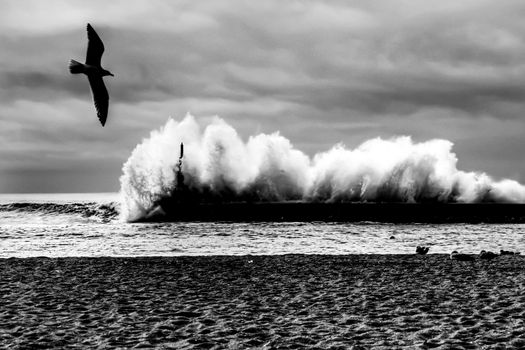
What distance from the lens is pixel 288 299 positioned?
8164 millimetres

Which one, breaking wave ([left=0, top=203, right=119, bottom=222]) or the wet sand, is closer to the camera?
the wet sand

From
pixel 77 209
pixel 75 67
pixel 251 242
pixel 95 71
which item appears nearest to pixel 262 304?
pixel 95 71

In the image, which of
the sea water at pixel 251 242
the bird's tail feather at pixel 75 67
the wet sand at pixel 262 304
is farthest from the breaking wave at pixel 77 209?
the bird's tail feather at pixel 75 67

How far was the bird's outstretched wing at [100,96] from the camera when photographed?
700 cm

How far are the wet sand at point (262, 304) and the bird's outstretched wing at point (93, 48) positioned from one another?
9.64ft

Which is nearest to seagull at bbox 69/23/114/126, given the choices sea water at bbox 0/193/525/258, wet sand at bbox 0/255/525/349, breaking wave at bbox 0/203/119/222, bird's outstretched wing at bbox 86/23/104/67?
bird's outstretched wing at bbox 86/23/104/67

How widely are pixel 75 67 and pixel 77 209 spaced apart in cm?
3506

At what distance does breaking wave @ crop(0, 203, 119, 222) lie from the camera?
37125 mm

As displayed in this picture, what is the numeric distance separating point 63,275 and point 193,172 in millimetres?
30731

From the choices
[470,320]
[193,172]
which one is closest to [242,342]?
[470,320]

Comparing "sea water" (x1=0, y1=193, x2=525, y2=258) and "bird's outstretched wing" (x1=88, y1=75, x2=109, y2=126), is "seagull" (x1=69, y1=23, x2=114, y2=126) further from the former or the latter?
"sea water" (x1=0, y1=193, x2=525, y2=258)

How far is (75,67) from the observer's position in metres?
7.34

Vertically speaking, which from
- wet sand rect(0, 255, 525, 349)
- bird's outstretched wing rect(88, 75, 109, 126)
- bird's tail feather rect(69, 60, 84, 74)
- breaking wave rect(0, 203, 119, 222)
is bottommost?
wet sand rect(0, 255, 525, 349)

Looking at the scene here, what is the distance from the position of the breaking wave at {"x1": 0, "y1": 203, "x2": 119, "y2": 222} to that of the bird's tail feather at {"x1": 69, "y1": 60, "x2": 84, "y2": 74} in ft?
87.7
